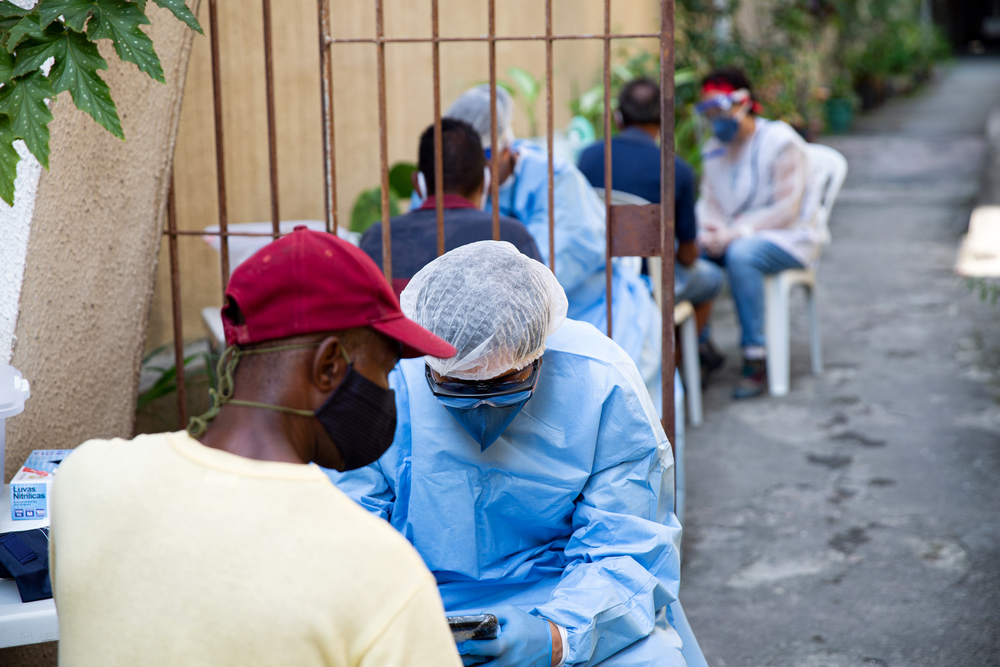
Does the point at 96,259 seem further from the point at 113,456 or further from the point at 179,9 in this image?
the point at 113,456

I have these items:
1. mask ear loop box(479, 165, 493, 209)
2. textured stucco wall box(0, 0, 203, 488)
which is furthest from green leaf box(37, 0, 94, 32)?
mask ear loop box(479, 165, 493, 209)

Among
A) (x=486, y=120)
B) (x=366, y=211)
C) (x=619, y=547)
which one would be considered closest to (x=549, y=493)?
(x=619, y=547)

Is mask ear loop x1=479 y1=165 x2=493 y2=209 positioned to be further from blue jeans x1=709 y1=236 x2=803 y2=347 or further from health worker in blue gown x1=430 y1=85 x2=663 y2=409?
blue jeans x1=709 y1=236 x2=803 y2=347

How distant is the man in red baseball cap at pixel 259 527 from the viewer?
104 centimetres

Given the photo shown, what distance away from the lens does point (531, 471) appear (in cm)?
185

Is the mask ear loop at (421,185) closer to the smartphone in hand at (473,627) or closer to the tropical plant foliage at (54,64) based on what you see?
the tropical plant foliage at (54,64)

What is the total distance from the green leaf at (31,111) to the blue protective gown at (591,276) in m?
1.76

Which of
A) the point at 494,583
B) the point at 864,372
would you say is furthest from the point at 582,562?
the point at 864,372

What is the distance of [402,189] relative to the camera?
4102mm

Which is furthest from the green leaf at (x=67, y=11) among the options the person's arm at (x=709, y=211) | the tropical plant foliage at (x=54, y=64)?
the person's arm at (x=709, y=211)

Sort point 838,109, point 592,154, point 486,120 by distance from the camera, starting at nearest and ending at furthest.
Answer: point 486,120 → point 592,154 → point 838,109

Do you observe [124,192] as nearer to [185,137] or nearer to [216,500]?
[185,137]

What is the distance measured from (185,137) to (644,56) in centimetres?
369

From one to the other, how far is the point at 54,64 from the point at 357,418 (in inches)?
37.0
